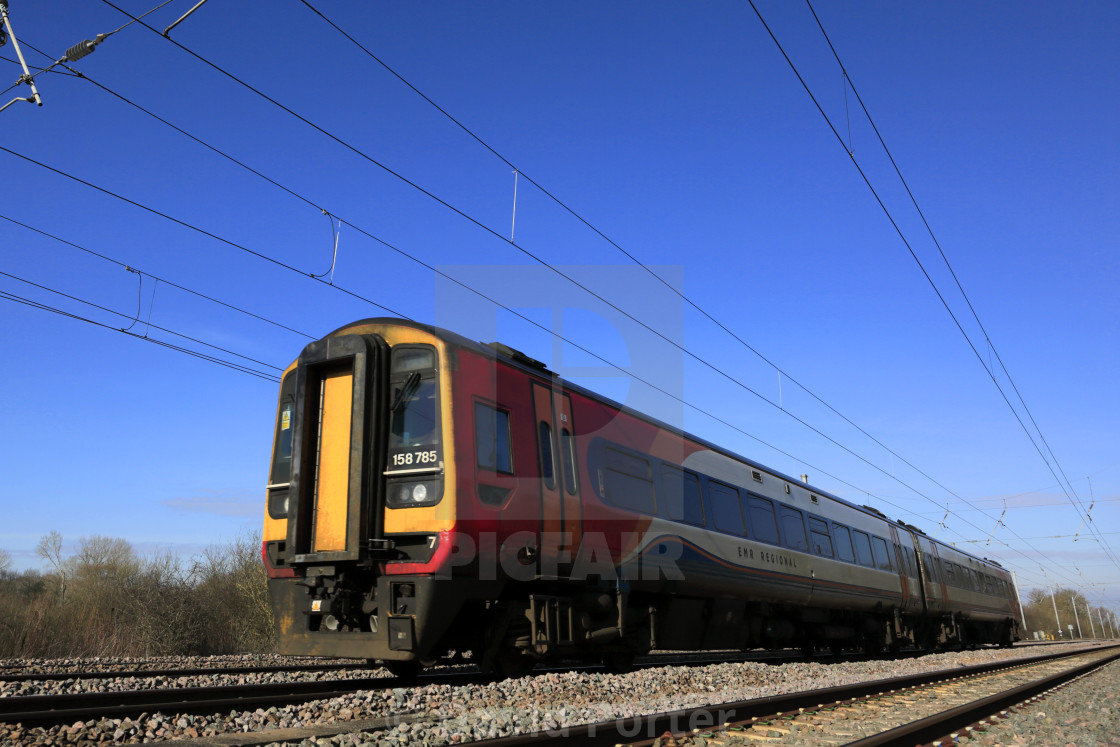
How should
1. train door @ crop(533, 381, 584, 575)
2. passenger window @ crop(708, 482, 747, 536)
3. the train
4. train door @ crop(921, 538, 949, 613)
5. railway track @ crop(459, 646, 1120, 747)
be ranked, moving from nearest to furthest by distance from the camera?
railway track @ crop(459, 646, 1120, 747) < the train < train door @ crop(533, 381, 584, 575) < passenger window @ crop(708, 482, 747, 536) < train door @ crop(921, 538, 949, 613)

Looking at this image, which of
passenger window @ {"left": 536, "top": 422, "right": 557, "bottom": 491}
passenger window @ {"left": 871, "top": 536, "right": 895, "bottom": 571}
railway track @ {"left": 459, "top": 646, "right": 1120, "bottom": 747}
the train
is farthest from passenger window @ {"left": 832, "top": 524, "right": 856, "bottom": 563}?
passenger window @ {"left": 536, "top": 422, "right": 557, "bottom": 491}

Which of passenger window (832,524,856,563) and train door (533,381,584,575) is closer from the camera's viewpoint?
train door (533,381,584,575)

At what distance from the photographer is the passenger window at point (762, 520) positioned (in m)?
12.5

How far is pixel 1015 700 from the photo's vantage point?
8664 mm

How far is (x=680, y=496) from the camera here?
1036 cm

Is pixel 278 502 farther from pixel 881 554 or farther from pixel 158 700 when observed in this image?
pixel 881 554

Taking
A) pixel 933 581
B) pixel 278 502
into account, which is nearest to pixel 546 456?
pixel 278 502

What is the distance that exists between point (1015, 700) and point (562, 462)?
590 cm

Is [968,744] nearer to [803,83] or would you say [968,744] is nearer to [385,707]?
[385,707]

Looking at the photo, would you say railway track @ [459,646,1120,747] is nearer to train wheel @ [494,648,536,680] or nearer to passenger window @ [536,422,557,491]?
train wheel @ [494,648,536,680]

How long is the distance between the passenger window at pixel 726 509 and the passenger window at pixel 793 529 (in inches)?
76.8

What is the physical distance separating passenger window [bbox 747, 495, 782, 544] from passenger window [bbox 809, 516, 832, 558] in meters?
1.71

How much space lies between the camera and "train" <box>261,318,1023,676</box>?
6773mm

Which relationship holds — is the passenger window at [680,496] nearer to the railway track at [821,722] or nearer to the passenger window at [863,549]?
the railway track at [821,722]
